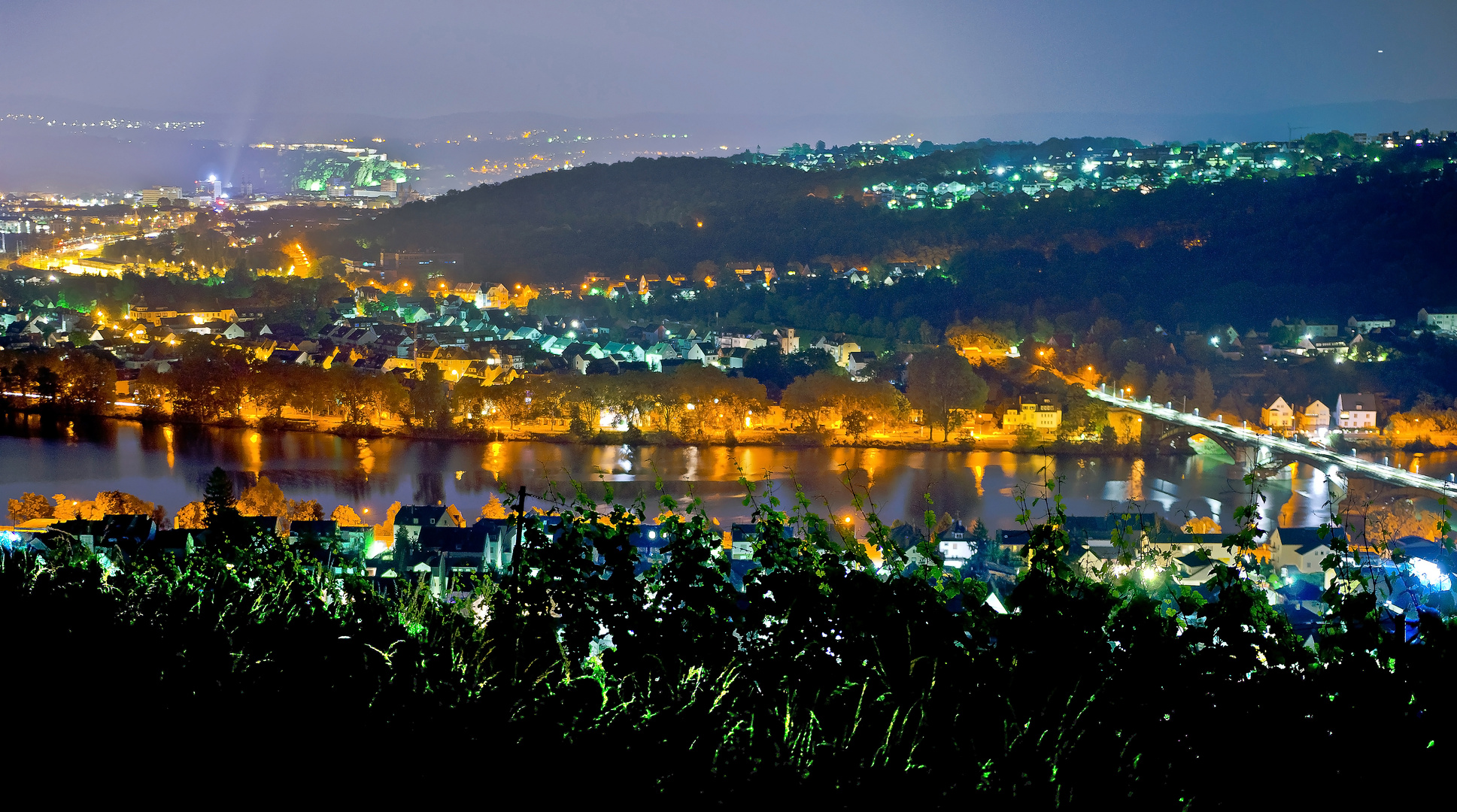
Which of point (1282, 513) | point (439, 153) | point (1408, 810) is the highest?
point (439, 153)

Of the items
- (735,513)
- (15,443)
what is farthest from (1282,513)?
(15,443)

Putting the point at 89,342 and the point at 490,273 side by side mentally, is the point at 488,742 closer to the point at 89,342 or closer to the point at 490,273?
the point at 89,342

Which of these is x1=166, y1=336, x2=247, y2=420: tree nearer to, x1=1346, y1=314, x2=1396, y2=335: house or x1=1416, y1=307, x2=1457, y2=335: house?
x1=1346, y1=314, x2=1396, y2=335: house

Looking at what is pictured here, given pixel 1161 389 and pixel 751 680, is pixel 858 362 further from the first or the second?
pixel 751 680

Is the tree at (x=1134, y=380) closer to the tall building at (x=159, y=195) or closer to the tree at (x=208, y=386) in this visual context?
the tree at (x=208, y=386)

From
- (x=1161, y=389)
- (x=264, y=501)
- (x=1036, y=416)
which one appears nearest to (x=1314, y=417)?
(x=1161, y=389)

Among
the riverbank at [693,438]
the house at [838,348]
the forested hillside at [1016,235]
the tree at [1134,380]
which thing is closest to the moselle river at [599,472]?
the riverbank at [693,438]
